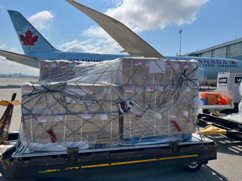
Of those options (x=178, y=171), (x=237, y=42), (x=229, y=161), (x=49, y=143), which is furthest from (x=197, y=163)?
(x=237, y=42)

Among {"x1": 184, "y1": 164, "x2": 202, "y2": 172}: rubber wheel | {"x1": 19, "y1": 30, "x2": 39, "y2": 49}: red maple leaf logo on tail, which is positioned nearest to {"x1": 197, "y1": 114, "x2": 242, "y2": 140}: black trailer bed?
{"x1": 184, "y1": 164, "x2": 202, "y2": 172}: rubber wheel

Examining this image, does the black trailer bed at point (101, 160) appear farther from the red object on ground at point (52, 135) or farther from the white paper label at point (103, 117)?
the white paper label at point (103, 117)

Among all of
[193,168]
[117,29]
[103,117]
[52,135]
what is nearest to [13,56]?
[117,29]

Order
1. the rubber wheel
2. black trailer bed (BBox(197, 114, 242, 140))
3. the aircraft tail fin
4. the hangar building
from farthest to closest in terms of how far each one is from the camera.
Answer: the hangar building, the aircraft tail fin, black trailer bed (BBox(197, 114, 242, 140)), the rubber wheel

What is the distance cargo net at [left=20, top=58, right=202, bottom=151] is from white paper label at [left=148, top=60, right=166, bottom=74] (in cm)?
2

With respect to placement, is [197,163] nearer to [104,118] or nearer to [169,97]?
[169,97]

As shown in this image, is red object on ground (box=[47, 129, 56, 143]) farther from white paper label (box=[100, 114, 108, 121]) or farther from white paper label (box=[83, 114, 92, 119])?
white paper label (box=[100, 114, 108, 121])

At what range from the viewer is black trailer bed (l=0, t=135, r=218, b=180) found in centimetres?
221

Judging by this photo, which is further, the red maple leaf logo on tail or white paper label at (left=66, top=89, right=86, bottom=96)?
the red maple leaf logo on tail

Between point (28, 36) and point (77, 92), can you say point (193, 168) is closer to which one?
point (77, 92)

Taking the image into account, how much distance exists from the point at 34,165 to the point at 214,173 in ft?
10.6

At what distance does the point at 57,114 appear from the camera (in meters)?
2.43

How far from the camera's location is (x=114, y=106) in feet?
8.57

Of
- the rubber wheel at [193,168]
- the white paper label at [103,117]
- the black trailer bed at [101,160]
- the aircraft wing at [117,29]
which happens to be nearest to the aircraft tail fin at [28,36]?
the aircraft wing at [117,29]
